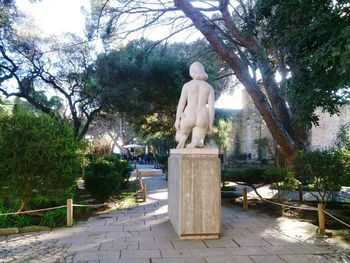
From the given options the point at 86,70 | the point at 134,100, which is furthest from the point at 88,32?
the point at 134,100

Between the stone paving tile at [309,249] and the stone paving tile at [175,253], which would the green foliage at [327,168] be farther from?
the stone paving tile at [175,253]

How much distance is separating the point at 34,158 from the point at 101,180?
275cm

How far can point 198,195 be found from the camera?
20.4ft

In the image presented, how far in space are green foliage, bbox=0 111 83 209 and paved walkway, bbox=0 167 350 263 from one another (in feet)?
4.09

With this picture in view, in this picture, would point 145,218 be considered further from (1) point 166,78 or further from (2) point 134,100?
(1) point 166,78

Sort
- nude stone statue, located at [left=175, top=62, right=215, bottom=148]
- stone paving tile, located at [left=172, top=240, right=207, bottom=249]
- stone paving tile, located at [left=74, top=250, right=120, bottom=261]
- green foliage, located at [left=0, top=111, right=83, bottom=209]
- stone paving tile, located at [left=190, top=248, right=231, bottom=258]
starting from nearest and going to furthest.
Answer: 1. stone paving tile, located at [left=74, top=250, right=120, bottom=261]
2. stone paving tile, located at [left=190, top=248, right=231, bottom=258]
3. stone paving tile, located at [left=172, top=240, right=207, bottom=249]
4. nude stone statue, located at [left=175, top=62, right=215, bottom=148]
5. green foliage, located at [left=0, top=111, right=83, bottom=209]

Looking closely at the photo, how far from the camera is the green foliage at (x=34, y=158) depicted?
773 centimetres

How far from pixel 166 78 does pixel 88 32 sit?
15.2 ft

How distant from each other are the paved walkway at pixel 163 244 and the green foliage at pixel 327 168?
3.36ft

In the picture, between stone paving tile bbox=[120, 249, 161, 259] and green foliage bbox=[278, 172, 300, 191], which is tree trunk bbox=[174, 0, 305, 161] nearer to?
green foliage bbox=[278, 172, 300, 191]

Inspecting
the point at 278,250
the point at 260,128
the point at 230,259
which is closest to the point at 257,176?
the point at 278,250

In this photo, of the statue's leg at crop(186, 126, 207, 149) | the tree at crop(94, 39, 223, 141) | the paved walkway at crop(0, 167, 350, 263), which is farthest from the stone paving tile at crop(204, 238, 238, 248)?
the tree at crop(94, 39, 223, 141)

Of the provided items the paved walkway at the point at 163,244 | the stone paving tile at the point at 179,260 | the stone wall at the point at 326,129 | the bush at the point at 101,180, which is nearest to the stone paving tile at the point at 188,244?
the paved walkway at the point at 163,244

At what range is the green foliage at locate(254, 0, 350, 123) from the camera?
16.6 ft
